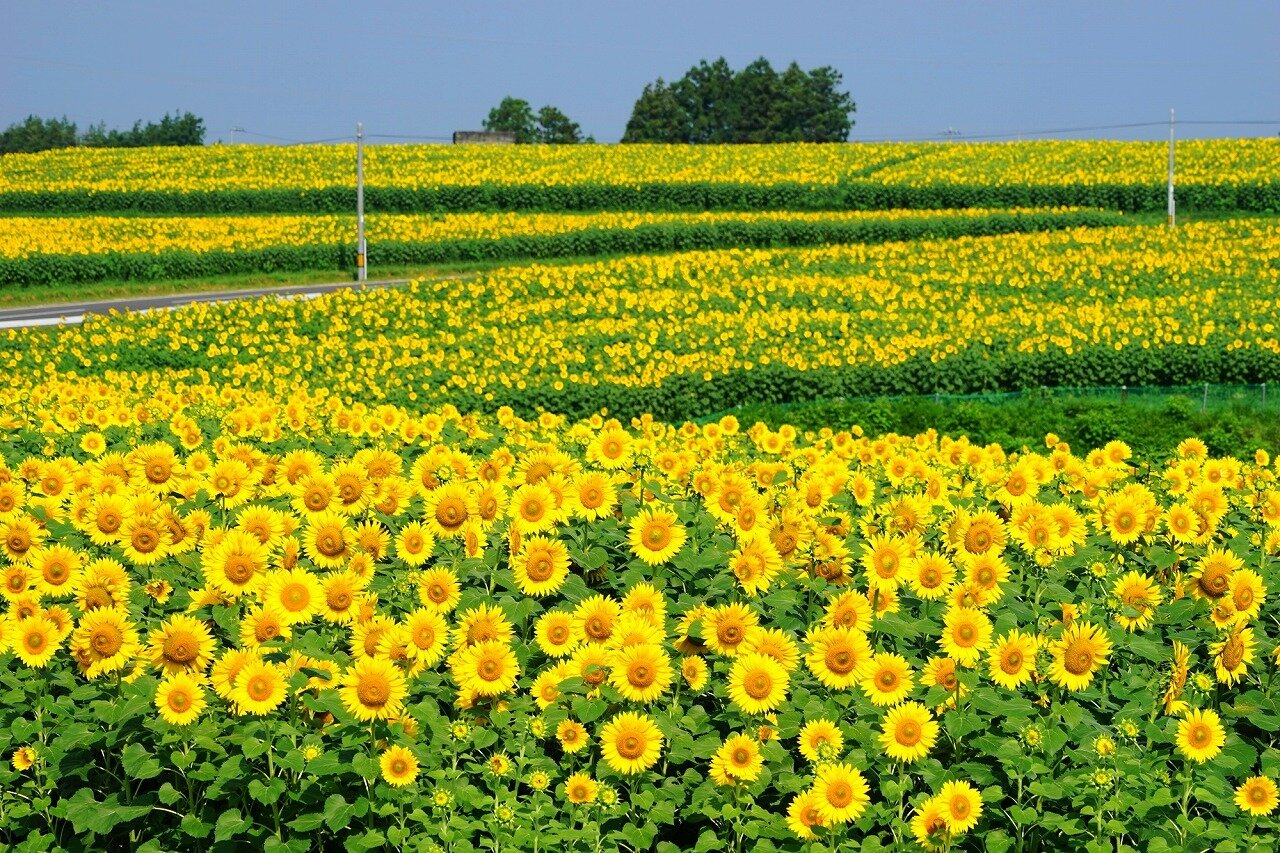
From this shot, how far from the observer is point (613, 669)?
12.8 feet

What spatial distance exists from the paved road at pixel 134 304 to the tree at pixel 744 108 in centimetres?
6988

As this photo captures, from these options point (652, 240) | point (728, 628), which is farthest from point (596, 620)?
point (652, 240)

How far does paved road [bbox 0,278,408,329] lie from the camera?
98.2 ft

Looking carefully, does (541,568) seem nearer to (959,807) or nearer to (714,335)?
(959,807)

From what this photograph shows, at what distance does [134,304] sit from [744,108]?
77443 mm

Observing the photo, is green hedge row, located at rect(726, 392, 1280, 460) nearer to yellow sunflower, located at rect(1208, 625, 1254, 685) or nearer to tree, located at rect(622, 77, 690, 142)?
yellow sunflower, located at rect(1208, 625, 1254, 685)

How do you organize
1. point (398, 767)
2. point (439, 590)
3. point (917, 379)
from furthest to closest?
point (917, 379)
point (439, 590)
point (398, 767)

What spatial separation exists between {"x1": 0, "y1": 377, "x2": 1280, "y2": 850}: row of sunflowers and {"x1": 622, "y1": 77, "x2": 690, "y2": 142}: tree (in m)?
102

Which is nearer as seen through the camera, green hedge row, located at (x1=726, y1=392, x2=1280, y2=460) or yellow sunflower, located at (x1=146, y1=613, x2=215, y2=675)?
yellow sunflower, located at (x1=146, y1=613, x2=215, y2=675)

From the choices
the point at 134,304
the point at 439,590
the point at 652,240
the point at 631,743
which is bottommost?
the point at 631,743

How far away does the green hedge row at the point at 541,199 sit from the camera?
47156 mm

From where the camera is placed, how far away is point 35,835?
416 centimetres

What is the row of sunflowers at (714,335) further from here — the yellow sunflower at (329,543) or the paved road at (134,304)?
the yellow sunflower at (329,543)

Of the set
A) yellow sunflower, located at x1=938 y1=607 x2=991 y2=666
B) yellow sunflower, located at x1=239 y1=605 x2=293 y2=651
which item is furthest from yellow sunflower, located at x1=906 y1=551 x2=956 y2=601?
yellow sunflower, located at x1=239 y1=605 x2=293 y2=651
